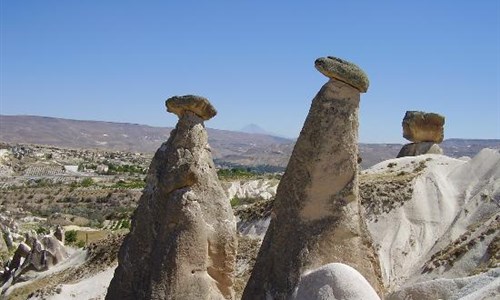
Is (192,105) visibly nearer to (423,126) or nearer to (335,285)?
(335,285)

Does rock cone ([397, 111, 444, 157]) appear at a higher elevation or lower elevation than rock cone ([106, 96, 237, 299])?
higher

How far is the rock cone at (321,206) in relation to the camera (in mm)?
8469

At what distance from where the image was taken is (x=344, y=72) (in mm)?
8703

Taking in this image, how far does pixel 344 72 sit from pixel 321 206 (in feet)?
5.76

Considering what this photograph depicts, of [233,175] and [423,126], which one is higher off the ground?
[423,126]

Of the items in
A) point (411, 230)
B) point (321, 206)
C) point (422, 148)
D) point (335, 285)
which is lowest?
point (411, 230)

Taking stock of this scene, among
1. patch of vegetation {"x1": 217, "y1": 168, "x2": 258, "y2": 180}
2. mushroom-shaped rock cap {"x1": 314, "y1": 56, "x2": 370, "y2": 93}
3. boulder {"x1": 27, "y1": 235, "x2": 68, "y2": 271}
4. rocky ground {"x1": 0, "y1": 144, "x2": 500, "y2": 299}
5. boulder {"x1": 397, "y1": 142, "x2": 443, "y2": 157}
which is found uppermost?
mushroom-shaped rock cap {"x1": 314, "y1": 56, "x2": 370, "y2": 93}

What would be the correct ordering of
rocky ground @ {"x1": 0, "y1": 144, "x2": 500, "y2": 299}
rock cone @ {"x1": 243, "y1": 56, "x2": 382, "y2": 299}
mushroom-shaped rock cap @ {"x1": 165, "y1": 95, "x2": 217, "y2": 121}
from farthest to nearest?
rocky ground @ {"x1": 0, "y1": 144, "x2": 500, "y2": 299} < mushroom-shaped rock cap @ {"x1": 165, "y1": 95, "x2": 217, "y2": 121} < rock cone @ {"x1": 243, "y1": 56, "x2": 382, "y2": 299}

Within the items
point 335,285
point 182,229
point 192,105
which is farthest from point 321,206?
point 192,105

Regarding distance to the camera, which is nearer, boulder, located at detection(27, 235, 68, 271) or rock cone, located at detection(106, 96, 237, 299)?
rock cone, located at detection(106, 96, 237, 299)

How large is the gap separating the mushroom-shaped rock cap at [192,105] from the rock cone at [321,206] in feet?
7.36

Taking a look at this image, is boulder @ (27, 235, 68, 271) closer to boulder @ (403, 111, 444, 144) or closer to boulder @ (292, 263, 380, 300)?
boulder @ (403, 111, 444, 144)

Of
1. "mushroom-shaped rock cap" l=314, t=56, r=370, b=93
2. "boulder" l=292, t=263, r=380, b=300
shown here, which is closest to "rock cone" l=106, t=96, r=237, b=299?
"boulder" l=292, t=263, r=380, b=300

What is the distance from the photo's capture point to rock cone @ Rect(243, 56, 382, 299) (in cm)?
847
